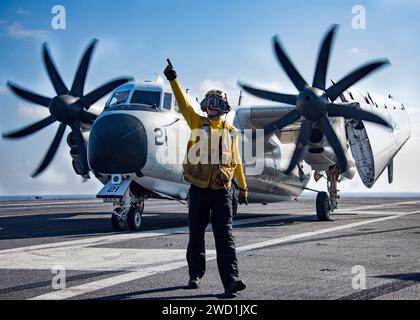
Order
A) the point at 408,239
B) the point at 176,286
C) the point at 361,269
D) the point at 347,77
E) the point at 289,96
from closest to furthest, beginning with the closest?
the point at 176,286 → the point at 361,269 → the point at 408,239 → the point at 347,77 → the point at 289,96

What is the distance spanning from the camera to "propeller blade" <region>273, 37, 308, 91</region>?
760 inches

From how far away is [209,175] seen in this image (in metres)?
6.77

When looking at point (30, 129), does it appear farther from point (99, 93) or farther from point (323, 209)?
point (323, 209)

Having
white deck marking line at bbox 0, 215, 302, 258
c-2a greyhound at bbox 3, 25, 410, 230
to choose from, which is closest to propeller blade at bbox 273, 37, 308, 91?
c-2a greyhound at bbox 3, 25, 410, 230

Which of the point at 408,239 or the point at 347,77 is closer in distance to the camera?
the point at 408,239

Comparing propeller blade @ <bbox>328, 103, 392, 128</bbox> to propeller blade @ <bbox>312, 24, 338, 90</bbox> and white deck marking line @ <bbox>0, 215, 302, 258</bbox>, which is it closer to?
propeller blade @ <bbox>312, 24, 338, 90</bbox>

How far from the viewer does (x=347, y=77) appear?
1817cm

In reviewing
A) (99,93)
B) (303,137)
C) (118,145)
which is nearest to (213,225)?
(118,145)

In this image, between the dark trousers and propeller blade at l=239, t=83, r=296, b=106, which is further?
propeller blade at l=239, t=83, r=296, b=106

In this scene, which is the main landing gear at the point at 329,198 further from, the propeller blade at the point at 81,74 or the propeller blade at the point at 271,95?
the propeller blade at the point at 81,74

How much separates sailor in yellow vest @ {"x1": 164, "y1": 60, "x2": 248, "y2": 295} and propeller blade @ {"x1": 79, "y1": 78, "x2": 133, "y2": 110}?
12.5 metres

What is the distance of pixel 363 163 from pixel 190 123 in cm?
1468
